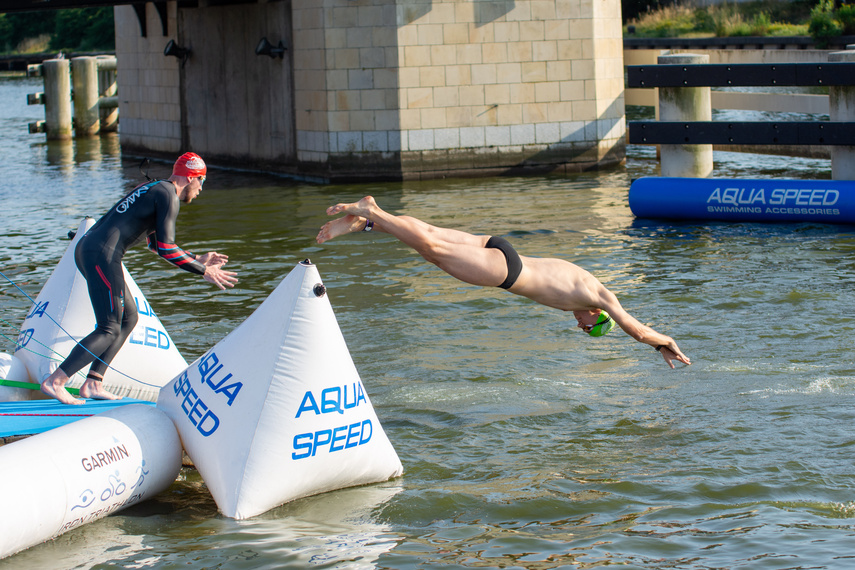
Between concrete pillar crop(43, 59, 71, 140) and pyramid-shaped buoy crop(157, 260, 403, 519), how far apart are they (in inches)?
1026

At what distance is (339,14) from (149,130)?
27.6ft

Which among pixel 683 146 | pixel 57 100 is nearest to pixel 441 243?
pixel 683 146

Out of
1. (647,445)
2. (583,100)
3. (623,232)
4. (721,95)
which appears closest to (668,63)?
(583,100)

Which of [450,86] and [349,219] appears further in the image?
[450,86]

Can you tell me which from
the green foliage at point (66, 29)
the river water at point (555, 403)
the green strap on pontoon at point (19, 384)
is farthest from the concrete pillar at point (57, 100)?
the green foliage at point (66, 29)

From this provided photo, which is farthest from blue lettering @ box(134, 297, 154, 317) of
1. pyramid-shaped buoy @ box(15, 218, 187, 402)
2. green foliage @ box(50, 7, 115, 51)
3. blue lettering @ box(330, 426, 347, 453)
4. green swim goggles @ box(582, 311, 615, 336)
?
green foliage @ box(50, 7, 115, 51)

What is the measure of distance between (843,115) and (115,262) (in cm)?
1152

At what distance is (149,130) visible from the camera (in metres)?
25.5

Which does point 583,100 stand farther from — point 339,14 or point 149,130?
point 149,130

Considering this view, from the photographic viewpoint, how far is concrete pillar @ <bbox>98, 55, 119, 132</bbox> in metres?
32.3

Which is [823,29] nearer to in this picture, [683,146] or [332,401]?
[683,146]

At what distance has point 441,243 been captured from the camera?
6891 mm

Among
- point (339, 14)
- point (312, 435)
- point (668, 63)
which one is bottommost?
point (312, 435)

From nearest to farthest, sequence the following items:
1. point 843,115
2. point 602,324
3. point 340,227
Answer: point 340,227 → point 602,324 → point 843,115
